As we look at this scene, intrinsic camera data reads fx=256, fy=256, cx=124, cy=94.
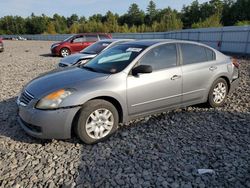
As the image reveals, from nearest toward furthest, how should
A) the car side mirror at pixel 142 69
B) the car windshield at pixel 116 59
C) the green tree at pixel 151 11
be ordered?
the car side mirror at pixel 142 69, the car windshield at pixel 116 59, the green tree at pixel 151 11

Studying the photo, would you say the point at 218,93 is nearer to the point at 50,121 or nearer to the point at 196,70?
the point at 196,70

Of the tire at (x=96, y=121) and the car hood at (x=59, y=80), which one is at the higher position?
the car hood at (x=59, y=80)

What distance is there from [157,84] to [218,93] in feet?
5.87

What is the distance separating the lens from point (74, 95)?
3.75 m

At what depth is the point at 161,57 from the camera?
183 inches

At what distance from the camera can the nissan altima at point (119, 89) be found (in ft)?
12.3

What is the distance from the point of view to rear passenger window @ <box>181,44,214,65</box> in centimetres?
495

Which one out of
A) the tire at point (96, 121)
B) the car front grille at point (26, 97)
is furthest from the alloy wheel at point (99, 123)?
the car front grille at point (26, 97)

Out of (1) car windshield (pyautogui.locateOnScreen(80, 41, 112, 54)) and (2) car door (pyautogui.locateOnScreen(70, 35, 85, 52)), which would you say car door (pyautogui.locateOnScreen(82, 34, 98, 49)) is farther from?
(1) car windshield (pyautogui.locateOnScreen(80, 41, 112, 54))

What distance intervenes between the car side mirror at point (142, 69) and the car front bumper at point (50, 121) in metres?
1.14

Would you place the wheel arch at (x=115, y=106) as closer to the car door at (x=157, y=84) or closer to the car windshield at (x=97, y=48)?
the car door at (x=157, y=84)

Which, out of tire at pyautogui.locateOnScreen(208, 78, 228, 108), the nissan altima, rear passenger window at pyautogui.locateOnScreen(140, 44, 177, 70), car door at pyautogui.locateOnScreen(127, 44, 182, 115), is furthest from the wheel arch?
tire at pyautogui.locateOnScreen(208, 78, 228, 108)

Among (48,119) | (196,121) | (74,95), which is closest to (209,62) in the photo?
(196,121)

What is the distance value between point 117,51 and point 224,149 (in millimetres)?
2596
